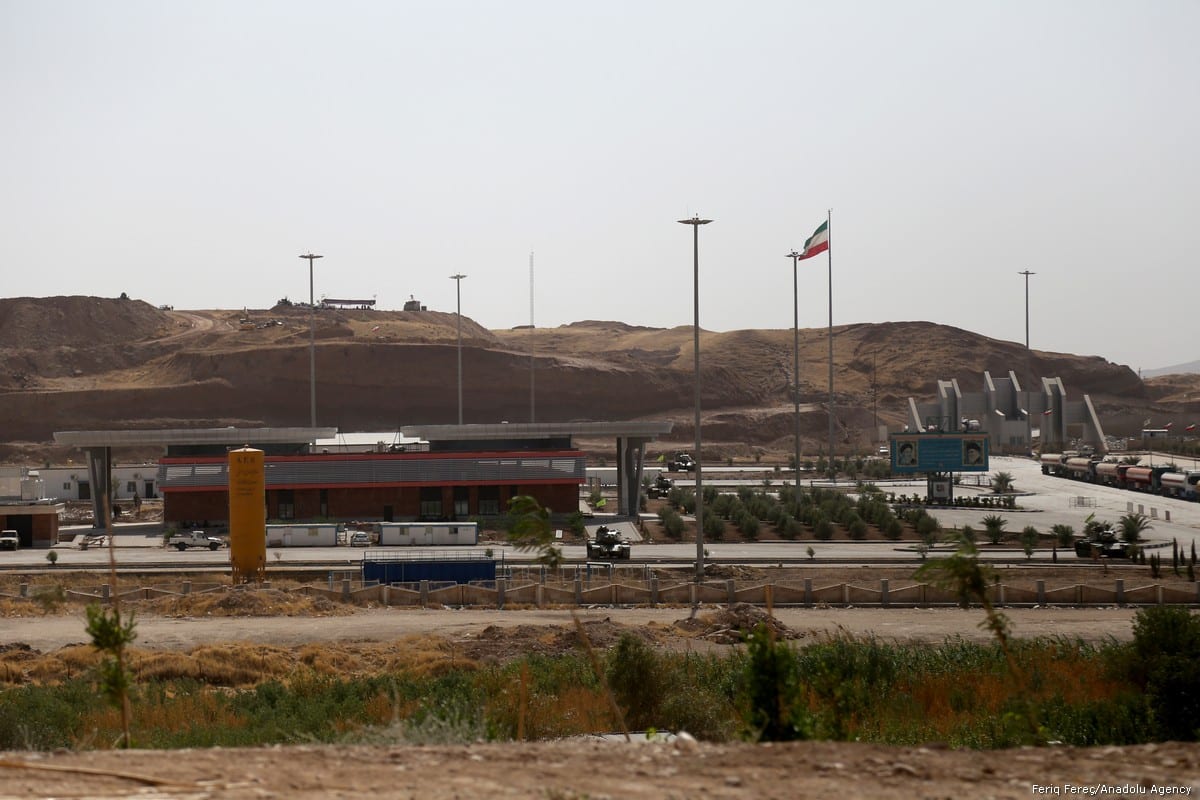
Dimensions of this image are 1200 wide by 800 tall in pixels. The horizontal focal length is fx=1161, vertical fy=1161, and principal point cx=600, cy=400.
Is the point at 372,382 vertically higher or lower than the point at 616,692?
higher

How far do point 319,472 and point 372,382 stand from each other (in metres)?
76.7

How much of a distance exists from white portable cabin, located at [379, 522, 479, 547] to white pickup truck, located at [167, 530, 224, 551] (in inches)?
301

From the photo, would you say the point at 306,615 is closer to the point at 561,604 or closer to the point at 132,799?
the point at 561,604

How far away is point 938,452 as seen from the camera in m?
66.9

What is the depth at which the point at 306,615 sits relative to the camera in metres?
33.4

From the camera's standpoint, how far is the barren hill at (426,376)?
131m

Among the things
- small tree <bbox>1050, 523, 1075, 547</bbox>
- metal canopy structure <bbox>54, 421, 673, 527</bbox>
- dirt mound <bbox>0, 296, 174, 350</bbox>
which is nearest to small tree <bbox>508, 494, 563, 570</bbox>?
small tree <bbox>1050, 523, 1075, 547</bbox>

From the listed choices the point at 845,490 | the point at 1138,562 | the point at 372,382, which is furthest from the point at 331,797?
the point at 372,382

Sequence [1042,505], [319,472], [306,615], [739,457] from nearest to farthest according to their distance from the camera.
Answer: [306,615], [319,472], [1042,505], [739,457]

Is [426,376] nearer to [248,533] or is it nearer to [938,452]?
[938,452]

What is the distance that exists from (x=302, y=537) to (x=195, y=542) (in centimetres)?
473

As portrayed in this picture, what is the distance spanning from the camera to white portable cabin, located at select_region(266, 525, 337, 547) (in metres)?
51.5

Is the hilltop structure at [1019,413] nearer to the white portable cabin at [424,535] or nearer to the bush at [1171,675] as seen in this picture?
the white portable cabin at [424,535]

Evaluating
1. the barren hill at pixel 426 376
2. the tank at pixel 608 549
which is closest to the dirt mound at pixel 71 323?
the barren hill at pixel 426 376
